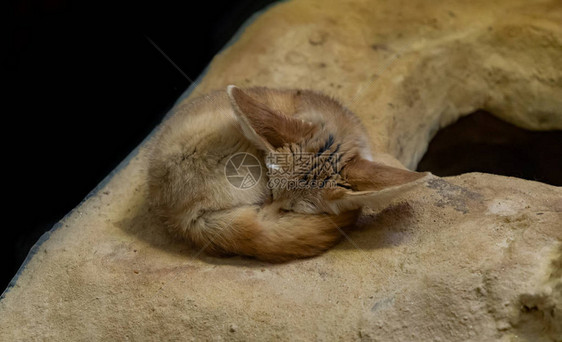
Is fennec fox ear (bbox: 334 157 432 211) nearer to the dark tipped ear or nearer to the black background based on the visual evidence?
the dark tipped ear

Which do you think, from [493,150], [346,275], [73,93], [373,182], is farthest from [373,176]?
[493,150]

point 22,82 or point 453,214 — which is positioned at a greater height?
point 22,82

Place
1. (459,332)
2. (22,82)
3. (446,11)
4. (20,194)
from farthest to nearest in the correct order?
(446,11), (20,194), (22,82), (459,332)

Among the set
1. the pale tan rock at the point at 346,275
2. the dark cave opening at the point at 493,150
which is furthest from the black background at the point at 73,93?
the dark cave opening at the point at 493,150

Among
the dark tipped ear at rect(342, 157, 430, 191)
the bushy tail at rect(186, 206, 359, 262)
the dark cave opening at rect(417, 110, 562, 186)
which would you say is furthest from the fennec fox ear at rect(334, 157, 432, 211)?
the dark cave opening at rect(417, 110, 562, 186)

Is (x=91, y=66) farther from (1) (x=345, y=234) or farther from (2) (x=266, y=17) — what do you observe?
(2) (x=266, y=17)

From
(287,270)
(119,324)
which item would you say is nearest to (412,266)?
(287,270)

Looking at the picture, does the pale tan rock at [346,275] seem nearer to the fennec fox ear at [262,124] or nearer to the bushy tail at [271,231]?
the bushy tail at [271,231]

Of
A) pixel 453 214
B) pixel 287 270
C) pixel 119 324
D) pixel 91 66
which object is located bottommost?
pixel 119 324

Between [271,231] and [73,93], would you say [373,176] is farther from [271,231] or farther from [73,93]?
[73,93]
